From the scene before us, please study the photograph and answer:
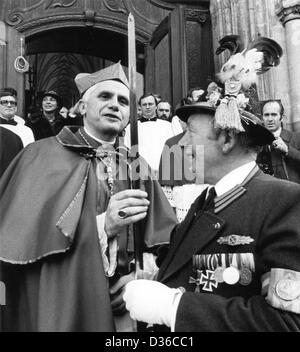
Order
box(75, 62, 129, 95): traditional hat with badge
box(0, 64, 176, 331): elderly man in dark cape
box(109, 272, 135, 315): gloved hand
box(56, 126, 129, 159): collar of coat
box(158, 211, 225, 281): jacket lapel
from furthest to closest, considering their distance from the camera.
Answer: box(75, 62, 129, 95): traditional hat with badge
box(56, 126, 129, 159): collar of coat
box(109, 272, 135, 315): gloved hand
box(0, 64, 176, 331): elderly man in dark cape
box(158, 211, 225, 281): jacket lapel

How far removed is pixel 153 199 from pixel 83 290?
2.40ft

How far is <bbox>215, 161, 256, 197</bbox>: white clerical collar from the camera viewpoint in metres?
2.20

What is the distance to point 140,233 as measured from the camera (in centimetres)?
282

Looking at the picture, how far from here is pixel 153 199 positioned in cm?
321

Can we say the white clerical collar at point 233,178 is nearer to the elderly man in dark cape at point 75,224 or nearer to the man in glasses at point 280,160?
the elderly man in dark cape at point 75,224

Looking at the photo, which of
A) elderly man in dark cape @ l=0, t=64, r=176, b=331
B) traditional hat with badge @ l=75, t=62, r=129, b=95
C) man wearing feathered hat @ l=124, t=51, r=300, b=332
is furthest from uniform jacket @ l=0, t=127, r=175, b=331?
man wearing feathered hat @ l=124, t=51, r=300, b=332

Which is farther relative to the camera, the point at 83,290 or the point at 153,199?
the point at 153,199

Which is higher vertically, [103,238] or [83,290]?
[103,238]

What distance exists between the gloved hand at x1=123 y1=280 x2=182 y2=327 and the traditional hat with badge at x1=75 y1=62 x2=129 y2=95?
161cm

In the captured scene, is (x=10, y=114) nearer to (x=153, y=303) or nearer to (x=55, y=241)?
(x=55, y=241)

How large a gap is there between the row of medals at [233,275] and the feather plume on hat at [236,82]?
22.0 inches

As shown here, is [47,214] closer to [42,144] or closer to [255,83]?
[42,144]

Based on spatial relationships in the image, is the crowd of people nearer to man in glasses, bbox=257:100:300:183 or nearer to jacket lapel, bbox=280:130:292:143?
man in glasses, bbox=257:100:300:183
